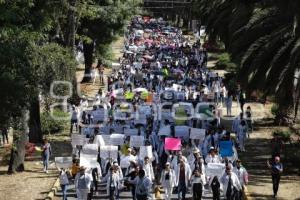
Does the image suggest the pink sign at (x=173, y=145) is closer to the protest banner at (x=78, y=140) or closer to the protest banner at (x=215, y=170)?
the protest banner at (x=215, y=170)

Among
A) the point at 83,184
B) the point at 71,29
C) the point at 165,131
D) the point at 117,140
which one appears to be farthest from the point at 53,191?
the point at 71,29

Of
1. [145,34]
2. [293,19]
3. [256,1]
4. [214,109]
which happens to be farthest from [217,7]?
[145,34]

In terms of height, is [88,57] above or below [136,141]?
above

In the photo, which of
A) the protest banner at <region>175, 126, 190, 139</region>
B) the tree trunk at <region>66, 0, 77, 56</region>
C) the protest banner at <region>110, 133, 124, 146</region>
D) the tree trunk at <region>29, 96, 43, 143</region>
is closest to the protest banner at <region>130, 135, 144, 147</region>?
the protest banner at <region>110, 133, 124, 146</region>

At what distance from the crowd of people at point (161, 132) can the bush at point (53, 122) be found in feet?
3.79

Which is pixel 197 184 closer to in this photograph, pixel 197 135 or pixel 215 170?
pixel 215 170

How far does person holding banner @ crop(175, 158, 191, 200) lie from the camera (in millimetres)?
17516

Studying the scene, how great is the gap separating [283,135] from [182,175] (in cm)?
1062

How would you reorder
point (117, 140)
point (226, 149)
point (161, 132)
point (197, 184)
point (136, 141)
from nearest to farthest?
point (197, 184), point (226, 149), point (136, 141), point (117, 140), point (161, 132)

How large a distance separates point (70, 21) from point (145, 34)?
56572 mm

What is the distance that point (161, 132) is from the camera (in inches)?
867

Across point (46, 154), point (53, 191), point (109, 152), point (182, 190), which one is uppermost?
point (109, 152)

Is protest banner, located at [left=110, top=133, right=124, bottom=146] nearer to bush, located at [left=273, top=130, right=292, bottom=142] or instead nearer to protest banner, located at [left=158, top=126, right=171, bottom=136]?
protest banner, located at [left=158, top=126, right=171, bottom=136]

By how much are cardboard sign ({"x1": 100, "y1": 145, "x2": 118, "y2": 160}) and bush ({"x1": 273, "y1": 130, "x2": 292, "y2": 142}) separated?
28.9ft
